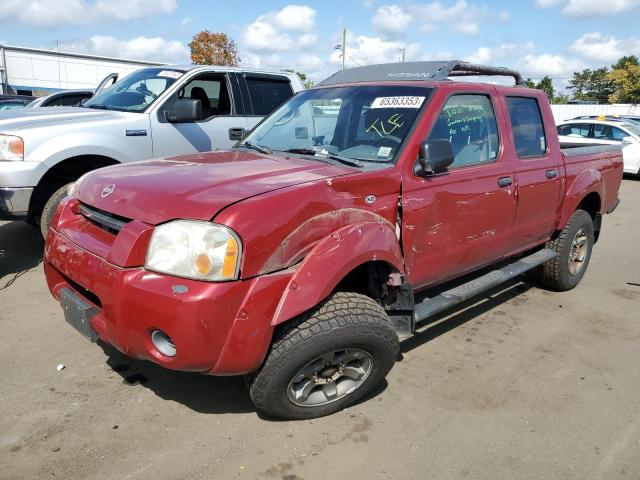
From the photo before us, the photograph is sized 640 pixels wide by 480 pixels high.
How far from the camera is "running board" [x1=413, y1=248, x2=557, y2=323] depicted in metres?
3.34

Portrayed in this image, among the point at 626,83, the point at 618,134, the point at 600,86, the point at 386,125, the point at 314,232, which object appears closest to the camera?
the point at 314,232

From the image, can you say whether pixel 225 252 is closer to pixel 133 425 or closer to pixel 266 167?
pixel 266 167

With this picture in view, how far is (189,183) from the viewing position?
266cm

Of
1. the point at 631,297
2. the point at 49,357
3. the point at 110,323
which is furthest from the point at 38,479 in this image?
the point at 631,297

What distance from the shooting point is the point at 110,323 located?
2482 mm

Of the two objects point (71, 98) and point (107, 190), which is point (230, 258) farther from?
point (71, 98)

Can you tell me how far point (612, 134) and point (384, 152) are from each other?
1341cm

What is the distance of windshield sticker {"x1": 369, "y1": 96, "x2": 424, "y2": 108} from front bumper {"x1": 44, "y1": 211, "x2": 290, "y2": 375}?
1.58m

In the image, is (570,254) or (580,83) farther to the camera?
(580,83)

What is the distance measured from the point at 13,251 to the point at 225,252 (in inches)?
183

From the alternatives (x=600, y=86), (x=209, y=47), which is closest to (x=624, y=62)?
(x=600, y=86)

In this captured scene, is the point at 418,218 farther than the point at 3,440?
Yes

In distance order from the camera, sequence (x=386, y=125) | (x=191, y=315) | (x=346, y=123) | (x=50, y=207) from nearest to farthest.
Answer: (x=191, y=315), (x=386, y=125), (x=346, y=123), (x=50, y=207)

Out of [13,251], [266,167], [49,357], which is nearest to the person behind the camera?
[266,167]
